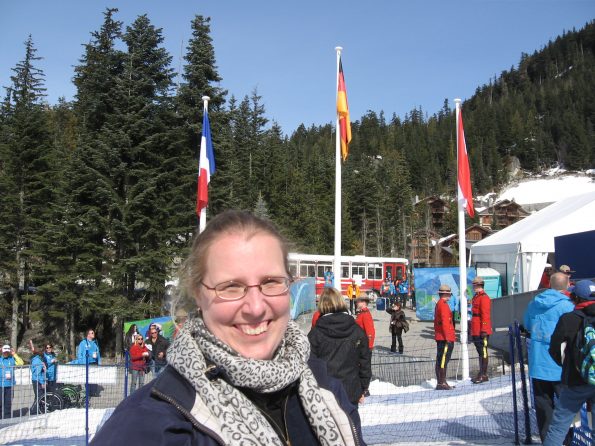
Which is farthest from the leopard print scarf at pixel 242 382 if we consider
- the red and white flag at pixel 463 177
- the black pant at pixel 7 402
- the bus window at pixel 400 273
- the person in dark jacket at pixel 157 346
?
the bus window at pixel 400 273

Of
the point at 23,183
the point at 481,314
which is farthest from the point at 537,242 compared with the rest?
the point at 23,183

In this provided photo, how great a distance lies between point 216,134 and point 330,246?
27.9 metres

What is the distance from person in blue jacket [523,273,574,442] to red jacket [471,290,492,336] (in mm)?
4545

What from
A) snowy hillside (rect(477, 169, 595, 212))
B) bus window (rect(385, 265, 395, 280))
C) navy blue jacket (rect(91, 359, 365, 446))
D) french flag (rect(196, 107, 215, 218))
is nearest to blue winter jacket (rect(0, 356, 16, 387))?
french flag (rect(196, 107, 215, 218))

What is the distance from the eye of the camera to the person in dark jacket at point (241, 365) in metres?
1.26

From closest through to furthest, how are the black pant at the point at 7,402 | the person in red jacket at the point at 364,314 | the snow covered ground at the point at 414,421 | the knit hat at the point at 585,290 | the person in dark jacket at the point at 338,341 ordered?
1. the knit hat at the point at 585,290
2. the person in dark jacket at the point at 338,341
3. the snow covered ground at the point at 414,421
4. the person in red jacket at the point at 364,314
5. the black pant at the point at 7,402

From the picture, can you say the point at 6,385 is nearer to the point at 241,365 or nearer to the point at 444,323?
the point at 444,323

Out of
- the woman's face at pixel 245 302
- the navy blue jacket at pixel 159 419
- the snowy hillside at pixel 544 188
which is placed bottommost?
the navy blue jacket at pixel 159 419

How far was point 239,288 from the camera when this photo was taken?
1553 mm

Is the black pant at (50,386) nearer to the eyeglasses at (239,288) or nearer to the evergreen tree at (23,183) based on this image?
the eyeglasses at (239,288)

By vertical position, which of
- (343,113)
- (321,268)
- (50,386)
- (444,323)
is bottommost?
(50,386)

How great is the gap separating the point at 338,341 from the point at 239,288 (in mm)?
3910

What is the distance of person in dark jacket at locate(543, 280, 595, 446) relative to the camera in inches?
169

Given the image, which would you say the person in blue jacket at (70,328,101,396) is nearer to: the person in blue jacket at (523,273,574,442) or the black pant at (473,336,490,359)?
the black pant at (473,336,490,359)
